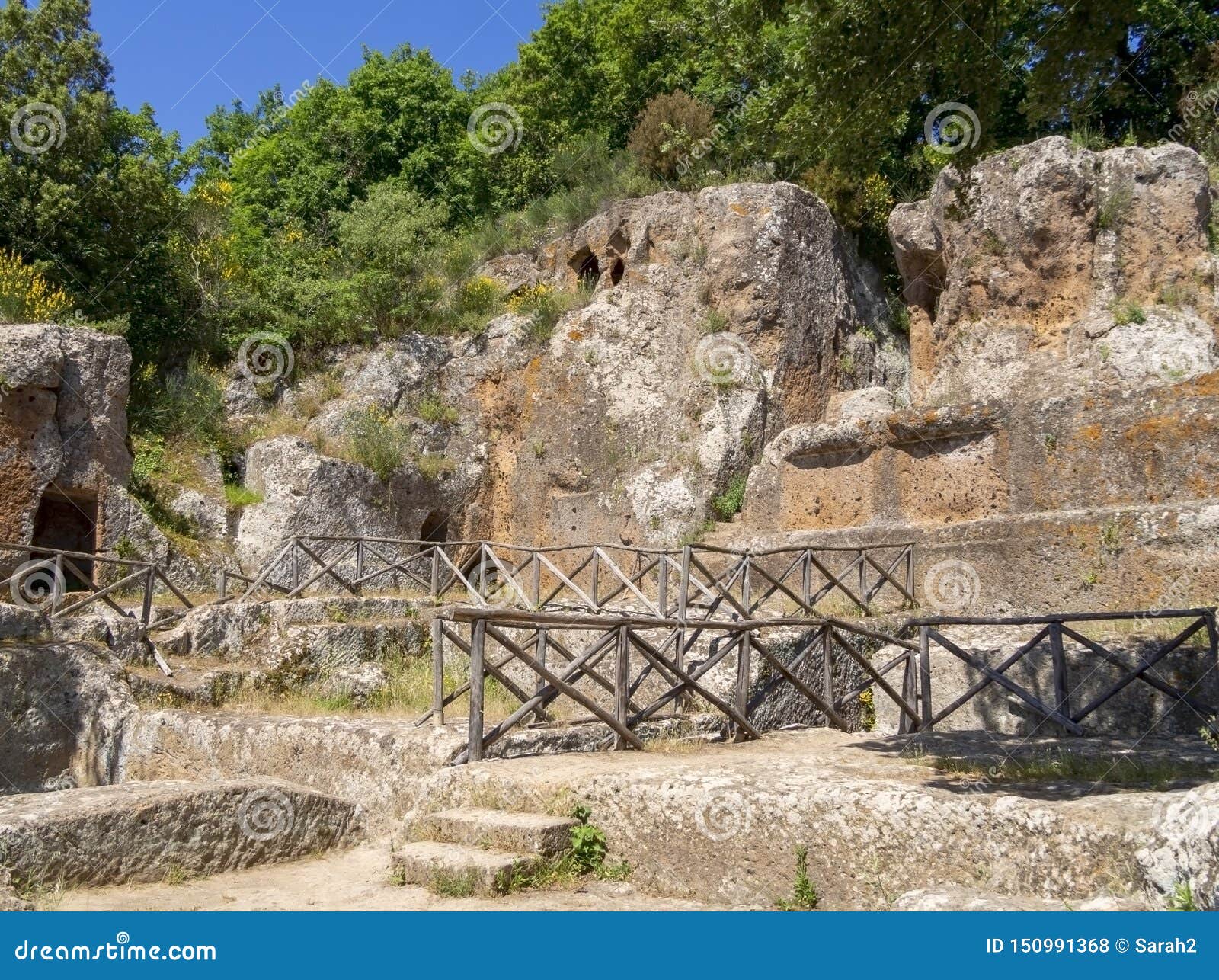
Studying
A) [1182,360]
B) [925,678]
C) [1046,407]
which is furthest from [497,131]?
[925,678]

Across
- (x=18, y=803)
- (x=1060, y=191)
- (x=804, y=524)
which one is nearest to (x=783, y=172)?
(x=1060, y=191)

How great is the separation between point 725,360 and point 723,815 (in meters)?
13.2

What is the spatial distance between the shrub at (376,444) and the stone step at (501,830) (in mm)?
12422

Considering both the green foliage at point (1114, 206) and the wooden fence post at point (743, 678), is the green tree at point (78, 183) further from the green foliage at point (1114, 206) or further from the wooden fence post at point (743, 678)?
the green foliage at point (1114, 206)

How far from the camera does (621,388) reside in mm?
18188

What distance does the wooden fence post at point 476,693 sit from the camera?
261 inches

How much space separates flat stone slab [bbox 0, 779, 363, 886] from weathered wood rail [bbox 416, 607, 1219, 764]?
1086 millimetres

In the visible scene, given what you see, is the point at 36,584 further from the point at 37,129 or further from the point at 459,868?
the point at 459,868

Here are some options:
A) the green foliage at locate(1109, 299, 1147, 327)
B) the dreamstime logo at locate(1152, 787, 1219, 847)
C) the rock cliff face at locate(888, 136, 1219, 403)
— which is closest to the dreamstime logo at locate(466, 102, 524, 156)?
the rock cliff face at locate(888, 136, 1219, 403)

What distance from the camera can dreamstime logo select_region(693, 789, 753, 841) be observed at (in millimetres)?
5168

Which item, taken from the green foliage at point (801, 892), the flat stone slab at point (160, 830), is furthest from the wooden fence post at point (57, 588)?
the green foliage at point (801, 892)

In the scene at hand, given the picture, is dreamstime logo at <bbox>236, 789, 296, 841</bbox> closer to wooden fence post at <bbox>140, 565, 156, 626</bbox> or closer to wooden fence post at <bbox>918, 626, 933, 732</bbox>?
wooden fence post at <bbox>918, 626, 933, 732</bbox>

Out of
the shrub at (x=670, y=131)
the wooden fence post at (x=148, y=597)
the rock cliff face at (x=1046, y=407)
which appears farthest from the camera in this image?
the shrub at (x=670, y=131)

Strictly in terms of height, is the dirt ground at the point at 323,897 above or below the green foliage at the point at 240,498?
below
